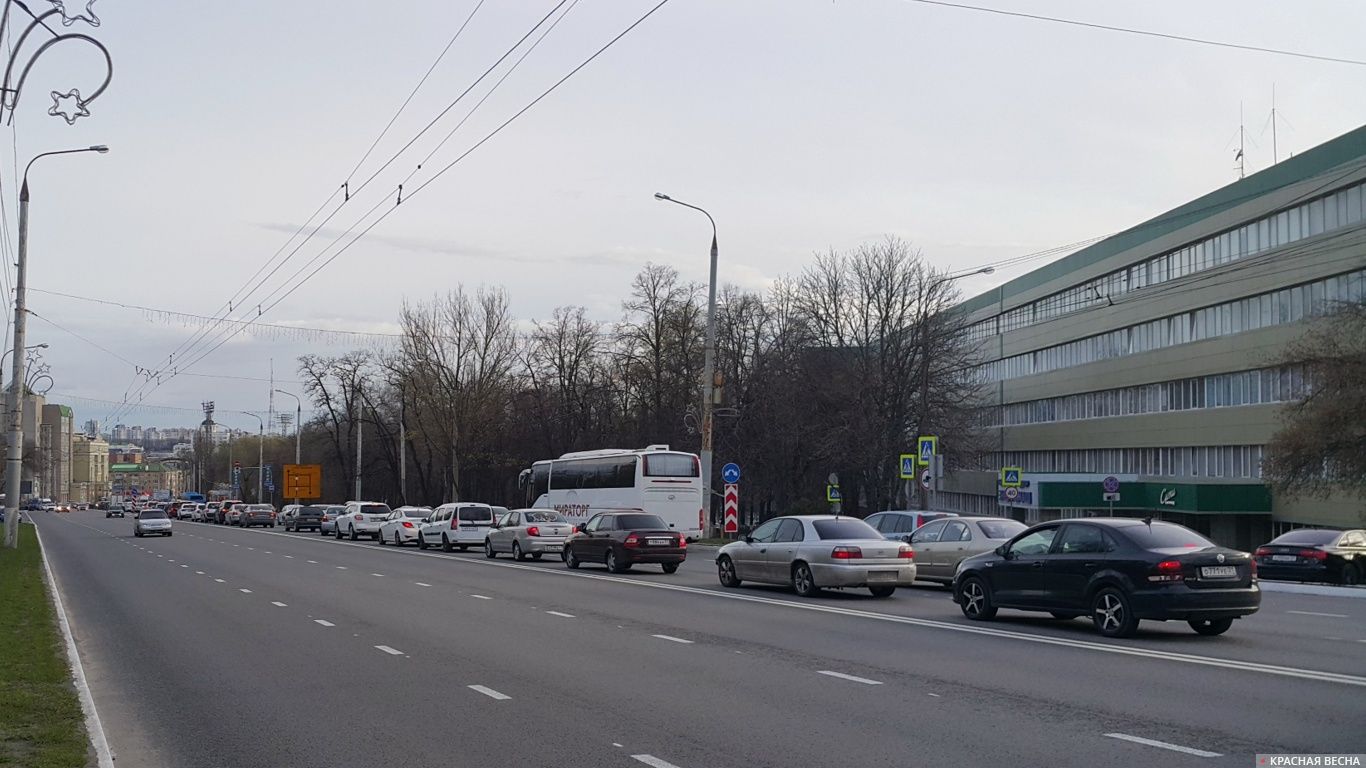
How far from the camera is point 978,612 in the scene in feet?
55.4

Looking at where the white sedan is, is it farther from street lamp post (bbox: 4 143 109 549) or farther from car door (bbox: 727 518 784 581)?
car door (bbox: 727 518 784 581)

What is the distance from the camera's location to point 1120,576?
14.6 metres

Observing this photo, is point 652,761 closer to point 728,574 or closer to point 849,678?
point 849,678

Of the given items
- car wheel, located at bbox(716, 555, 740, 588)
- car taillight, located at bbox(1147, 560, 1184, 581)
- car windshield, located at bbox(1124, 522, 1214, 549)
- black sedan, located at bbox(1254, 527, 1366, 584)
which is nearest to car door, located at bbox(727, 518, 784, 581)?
car wheel, located at bbox(716, 555, 740, 588)

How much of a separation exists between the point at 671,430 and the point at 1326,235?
34.3 metres

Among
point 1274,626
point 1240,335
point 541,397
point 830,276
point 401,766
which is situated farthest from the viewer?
point 541,397

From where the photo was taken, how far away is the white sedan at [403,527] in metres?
45.8

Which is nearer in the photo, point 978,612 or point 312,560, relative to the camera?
point 978,612

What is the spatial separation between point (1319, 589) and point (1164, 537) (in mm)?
12641

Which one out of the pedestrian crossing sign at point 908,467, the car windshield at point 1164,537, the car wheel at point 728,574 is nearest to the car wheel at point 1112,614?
the car windshield at point 1164,537

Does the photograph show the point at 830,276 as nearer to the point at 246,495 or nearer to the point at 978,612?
the point at 978,612

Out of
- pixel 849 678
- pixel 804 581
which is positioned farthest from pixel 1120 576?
pixel 804 581

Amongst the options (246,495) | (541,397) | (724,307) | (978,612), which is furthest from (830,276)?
(246,495)

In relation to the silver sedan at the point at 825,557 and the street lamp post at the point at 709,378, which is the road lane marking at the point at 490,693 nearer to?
the silver sedan at the point at 825,557
